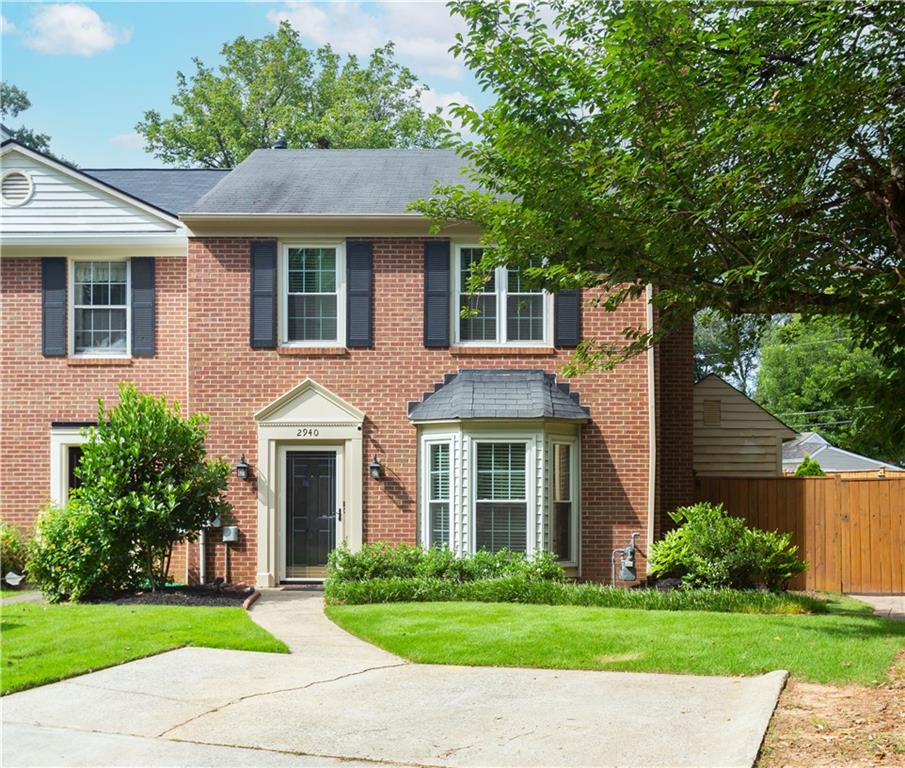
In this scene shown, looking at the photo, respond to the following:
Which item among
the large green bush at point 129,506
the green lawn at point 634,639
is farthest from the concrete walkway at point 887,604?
the large green bush at point 129,506

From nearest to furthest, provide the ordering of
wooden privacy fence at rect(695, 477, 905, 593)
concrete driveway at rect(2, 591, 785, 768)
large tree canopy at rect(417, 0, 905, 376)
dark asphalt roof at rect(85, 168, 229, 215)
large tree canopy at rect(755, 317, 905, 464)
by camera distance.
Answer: concrete driveway at rect(2, 591, 785, 768)
large tree canopy at rect(417, 0, 905, 376)
wooden privacy fence at rect(695, 477, 905, 593)
dark asphalt roof at rect(85, 168, 229, 215)
large tree canopy at rect(755, 317, 905, 464)

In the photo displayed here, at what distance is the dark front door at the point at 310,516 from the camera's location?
1697 cm

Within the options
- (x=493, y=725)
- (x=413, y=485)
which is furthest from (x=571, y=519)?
(x=493, y=725)

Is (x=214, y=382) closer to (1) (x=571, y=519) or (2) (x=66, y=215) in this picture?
(2) (x=66, y=215)

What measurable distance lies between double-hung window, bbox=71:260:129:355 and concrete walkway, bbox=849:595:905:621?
11.9 metres

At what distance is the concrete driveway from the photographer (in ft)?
23.9

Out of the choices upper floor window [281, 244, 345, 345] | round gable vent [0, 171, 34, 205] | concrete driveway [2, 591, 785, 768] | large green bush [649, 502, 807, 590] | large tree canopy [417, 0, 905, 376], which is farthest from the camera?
round gable vent [0, 171, 34, 205]

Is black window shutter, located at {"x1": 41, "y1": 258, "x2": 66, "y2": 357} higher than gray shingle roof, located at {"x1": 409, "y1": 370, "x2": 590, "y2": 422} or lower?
higher

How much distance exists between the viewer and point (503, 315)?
1697 cm

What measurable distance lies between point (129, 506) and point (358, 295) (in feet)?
15.7

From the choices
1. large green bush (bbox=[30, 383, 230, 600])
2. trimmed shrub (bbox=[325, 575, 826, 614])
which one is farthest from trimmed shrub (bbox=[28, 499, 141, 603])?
trimmed shrub (bbox=[325, 575, 826, 614])

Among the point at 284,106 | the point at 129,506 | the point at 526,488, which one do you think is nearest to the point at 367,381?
the point at 526,488

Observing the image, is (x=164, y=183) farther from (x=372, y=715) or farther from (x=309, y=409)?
(x=372, y=715)

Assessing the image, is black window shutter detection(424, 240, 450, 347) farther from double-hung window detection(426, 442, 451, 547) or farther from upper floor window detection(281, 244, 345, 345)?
double-hung window detection(426, 442, 451, 547)
